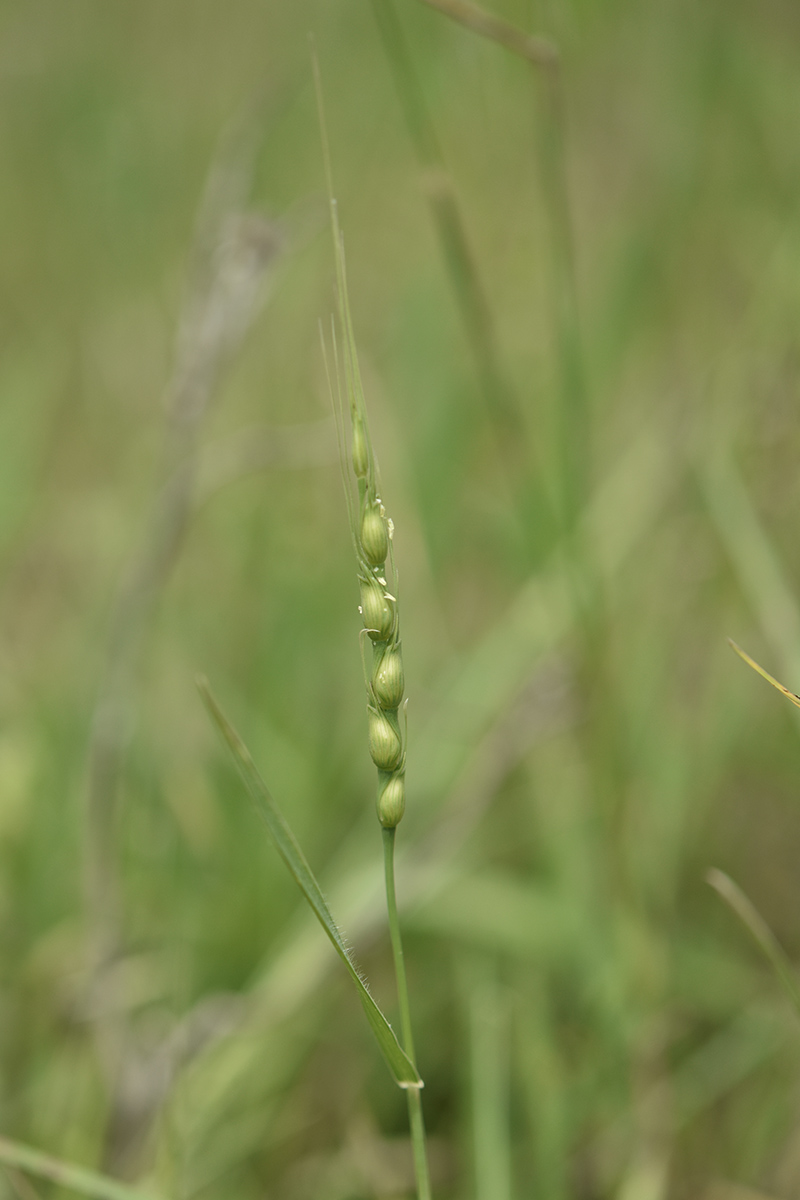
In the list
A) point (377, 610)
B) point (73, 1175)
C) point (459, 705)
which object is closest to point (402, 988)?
point (377, 610)

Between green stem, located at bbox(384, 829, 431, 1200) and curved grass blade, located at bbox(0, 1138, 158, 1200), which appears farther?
curved grass blade, located at bbox(0, 1138, 158, 1200)

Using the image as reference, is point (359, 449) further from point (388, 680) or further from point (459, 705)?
point (459, 705)

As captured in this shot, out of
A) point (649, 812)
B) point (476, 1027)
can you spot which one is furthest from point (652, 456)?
point (476, 1027)

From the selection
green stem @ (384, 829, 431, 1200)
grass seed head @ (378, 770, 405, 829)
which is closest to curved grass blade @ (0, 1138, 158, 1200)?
green stem @ (384, 829, 431, 1200)

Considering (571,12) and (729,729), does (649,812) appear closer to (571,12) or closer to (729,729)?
(729,729)

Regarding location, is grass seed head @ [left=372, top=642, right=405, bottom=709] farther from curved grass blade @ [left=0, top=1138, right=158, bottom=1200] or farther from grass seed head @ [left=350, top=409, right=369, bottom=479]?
curved grass blade @ [left=0, top=1138, right=158, bottom=1200]

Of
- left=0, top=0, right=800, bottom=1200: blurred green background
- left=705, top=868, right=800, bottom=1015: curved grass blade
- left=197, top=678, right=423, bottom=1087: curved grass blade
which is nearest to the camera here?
left=197, top=678, right=423, bottom=1087: curved grass blade
